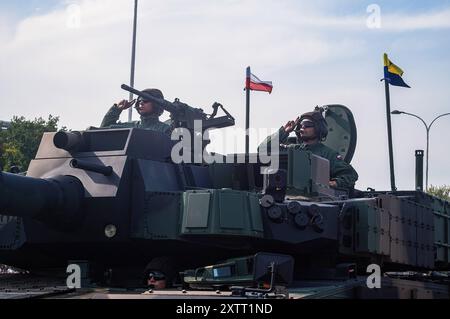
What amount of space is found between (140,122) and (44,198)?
4.82 m

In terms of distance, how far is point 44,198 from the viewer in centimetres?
1248

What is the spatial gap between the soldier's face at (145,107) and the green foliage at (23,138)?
26.5m

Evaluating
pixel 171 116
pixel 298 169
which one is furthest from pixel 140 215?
pixel 171 116

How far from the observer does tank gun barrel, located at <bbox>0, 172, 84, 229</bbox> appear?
11953 millimetres

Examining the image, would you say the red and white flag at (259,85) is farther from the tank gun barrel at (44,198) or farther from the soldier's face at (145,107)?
the tank gun barrel at (44,198)

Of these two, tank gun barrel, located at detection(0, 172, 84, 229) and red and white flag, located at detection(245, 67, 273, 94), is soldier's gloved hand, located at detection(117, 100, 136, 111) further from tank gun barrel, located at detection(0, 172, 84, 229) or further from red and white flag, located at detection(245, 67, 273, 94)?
red and white flag, located at detection(245, 67, 273, 94)

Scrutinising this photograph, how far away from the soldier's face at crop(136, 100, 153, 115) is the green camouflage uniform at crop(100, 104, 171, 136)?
83mm

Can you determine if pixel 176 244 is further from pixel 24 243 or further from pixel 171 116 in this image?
pixel 171 116

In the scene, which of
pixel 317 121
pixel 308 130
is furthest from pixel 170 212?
pixel 317 121

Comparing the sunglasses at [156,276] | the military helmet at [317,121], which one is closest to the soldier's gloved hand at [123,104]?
the military helmet at [317,121]

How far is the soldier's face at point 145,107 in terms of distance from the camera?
16.9 metres

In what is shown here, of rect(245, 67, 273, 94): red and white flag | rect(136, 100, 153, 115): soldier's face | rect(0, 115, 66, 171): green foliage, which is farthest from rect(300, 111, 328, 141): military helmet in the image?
rect(0, 115, 66, 171): green foliage
